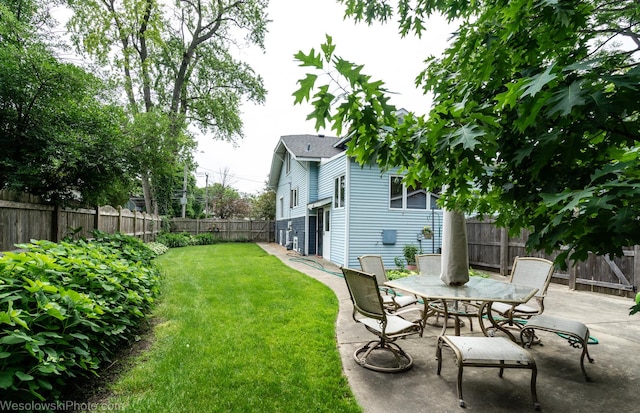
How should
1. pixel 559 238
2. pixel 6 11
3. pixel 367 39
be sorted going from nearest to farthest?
pixel 559 238 → pixel 367 39 → pixel 6 11

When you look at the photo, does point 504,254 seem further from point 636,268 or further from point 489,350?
point 489,350

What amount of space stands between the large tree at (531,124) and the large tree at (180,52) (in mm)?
11086

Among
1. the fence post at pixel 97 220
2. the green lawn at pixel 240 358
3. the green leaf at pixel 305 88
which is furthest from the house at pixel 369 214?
the green leaf at pixel 305 88

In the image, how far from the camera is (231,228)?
23.0 meters

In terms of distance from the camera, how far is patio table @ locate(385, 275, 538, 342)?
3471 millimetres

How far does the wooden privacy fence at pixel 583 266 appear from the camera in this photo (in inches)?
260

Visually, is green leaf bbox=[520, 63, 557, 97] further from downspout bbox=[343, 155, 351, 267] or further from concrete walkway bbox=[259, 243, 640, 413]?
downspout bbox=[343, 155, 351, 267]

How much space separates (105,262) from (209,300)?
2.27 meters

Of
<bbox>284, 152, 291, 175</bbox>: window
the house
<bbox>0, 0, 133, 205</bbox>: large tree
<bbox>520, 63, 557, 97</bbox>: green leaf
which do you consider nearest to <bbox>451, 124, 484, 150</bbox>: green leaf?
<bbox>520, 63, 557, 97</bbox>: green leaf

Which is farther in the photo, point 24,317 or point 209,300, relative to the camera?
point 209,300

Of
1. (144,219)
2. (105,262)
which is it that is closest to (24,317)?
(105,262)

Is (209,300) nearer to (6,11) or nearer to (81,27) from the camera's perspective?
(6,11)

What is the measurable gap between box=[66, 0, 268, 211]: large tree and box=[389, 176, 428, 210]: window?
7.89 meters

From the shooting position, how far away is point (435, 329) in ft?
15.6
